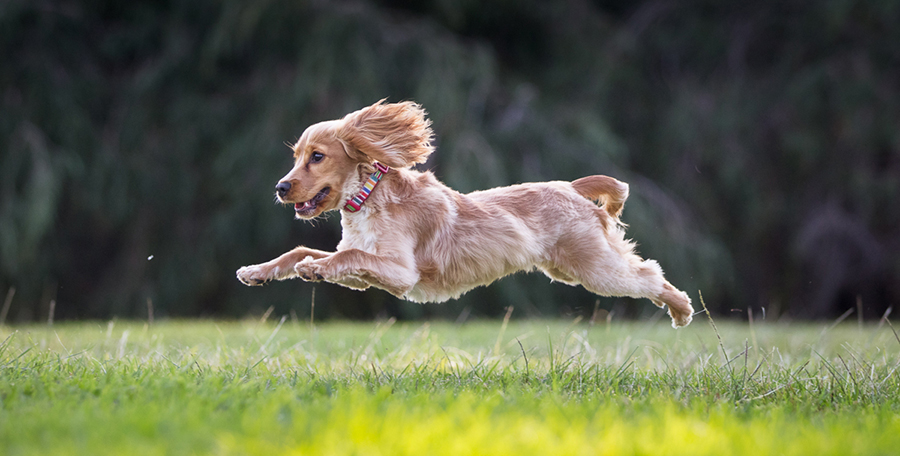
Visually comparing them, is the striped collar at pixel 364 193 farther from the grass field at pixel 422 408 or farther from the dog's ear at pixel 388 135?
the grass field at pixel 422 408

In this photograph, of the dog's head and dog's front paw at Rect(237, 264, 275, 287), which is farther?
the dog's head

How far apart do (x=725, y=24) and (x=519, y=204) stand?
9317mm

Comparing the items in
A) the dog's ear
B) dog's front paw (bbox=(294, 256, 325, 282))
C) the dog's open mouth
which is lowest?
dog's front paw (bbox=(294, 256, 325, 282))

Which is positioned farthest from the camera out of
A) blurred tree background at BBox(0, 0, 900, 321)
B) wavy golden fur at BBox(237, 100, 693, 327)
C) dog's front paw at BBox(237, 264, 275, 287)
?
blurred tree background at BBox(0, 0, 900, 321)

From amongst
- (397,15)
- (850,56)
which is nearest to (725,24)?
(850,56)

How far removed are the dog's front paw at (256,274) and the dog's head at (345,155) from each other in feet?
0.91

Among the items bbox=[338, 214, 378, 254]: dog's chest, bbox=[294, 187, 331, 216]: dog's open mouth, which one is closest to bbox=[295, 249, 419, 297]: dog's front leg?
bbox=[338, 214, 378, 254]: dog's chest

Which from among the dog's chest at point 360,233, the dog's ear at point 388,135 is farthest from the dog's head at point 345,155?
the dog's chest at point 360,233

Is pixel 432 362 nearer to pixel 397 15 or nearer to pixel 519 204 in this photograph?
pixel 519 204

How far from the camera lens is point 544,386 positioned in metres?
3.15

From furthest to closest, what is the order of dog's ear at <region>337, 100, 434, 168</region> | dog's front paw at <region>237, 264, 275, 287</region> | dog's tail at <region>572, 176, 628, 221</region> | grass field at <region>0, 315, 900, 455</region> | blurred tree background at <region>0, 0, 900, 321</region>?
blurred tree background at <region>0, 0, 900, 321</region> → dog's tail at <region>572, 176, 628, 221</region> → dog's ear at <region>337, 100, 434, 168</region> → dog's front paw at <region>237, 264, 275, 287</region> → grass field at <region>0, 315, 900, 455</region>

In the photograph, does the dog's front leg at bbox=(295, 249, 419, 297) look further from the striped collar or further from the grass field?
the grass field

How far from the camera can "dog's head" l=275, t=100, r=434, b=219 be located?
3199 millimetres

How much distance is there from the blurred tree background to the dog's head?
4.87m
